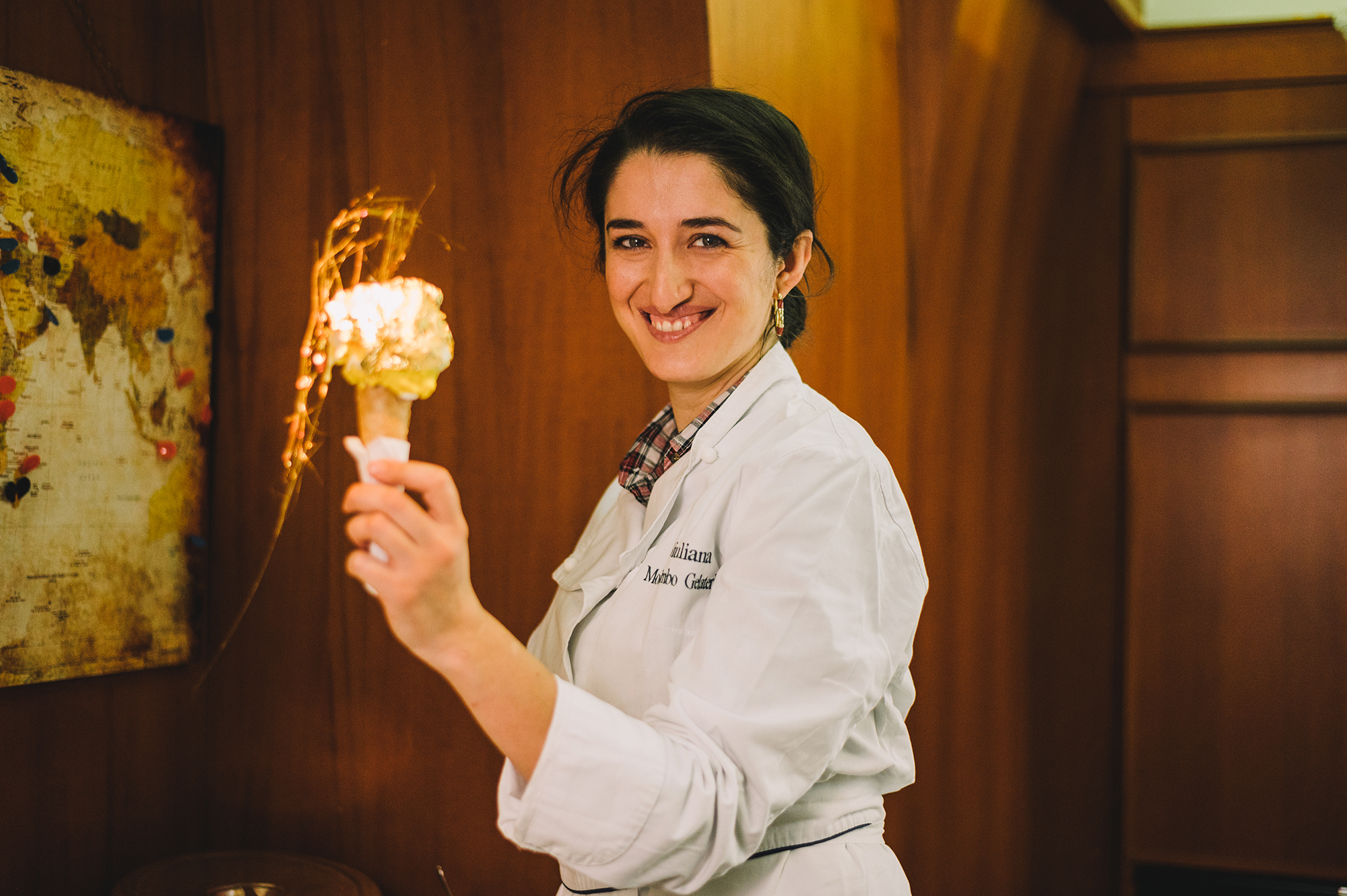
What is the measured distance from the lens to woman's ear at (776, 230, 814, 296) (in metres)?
1.22

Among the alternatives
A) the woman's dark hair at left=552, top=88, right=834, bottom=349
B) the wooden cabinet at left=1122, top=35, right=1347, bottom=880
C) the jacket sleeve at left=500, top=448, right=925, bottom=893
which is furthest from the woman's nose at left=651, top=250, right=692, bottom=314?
the wooden cabinet at left=1122, top=35, right=1347, bottom=880

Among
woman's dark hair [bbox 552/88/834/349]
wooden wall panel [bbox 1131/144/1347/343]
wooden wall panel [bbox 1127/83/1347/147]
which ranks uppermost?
wooden wall panel [bbox 1127/83/1347/147]

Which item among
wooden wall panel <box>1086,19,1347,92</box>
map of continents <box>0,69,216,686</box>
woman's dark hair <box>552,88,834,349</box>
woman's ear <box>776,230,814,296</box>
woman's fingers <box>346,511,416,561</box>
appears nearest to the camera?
woman's fingers <box>346,511,416,561</box>

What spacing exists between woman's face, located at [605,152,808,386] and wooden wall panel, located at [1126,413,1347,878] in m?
2.11

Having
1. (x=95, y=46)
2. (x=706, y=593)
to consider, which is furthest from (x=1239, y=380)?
(x=95, y=46)

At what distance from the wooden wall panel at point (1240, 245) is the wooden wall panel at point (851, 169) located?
43.8 inches

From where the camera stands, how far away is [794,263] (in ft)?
4.01

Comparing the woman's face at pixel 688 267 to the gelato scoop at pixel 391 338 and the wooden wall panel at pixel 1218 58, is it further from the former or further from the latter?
the wooden wall panel at pixel 1218 58

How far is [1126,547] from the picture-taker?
287 centimetres

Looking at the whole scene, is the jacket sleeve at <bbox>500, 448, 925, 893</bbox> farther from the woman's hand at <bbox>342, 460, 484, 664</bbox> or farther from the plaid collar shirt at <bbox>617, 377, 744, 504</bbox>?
the plaid collar shirt at <bbox>617, 377, 744, 504</bbox>

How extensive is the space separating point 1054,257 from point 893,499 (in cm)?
218

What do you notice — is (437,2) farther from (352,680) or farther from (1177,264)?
(1177,264)

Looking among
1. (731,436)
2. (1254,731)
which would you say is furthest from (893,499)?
(1254,731)

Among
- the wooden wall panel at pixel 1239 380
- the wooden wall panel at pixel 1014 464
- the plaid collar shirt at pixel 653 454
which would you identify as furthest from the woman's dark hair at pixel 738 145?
the wooden wall panel at pixel 1239 380
